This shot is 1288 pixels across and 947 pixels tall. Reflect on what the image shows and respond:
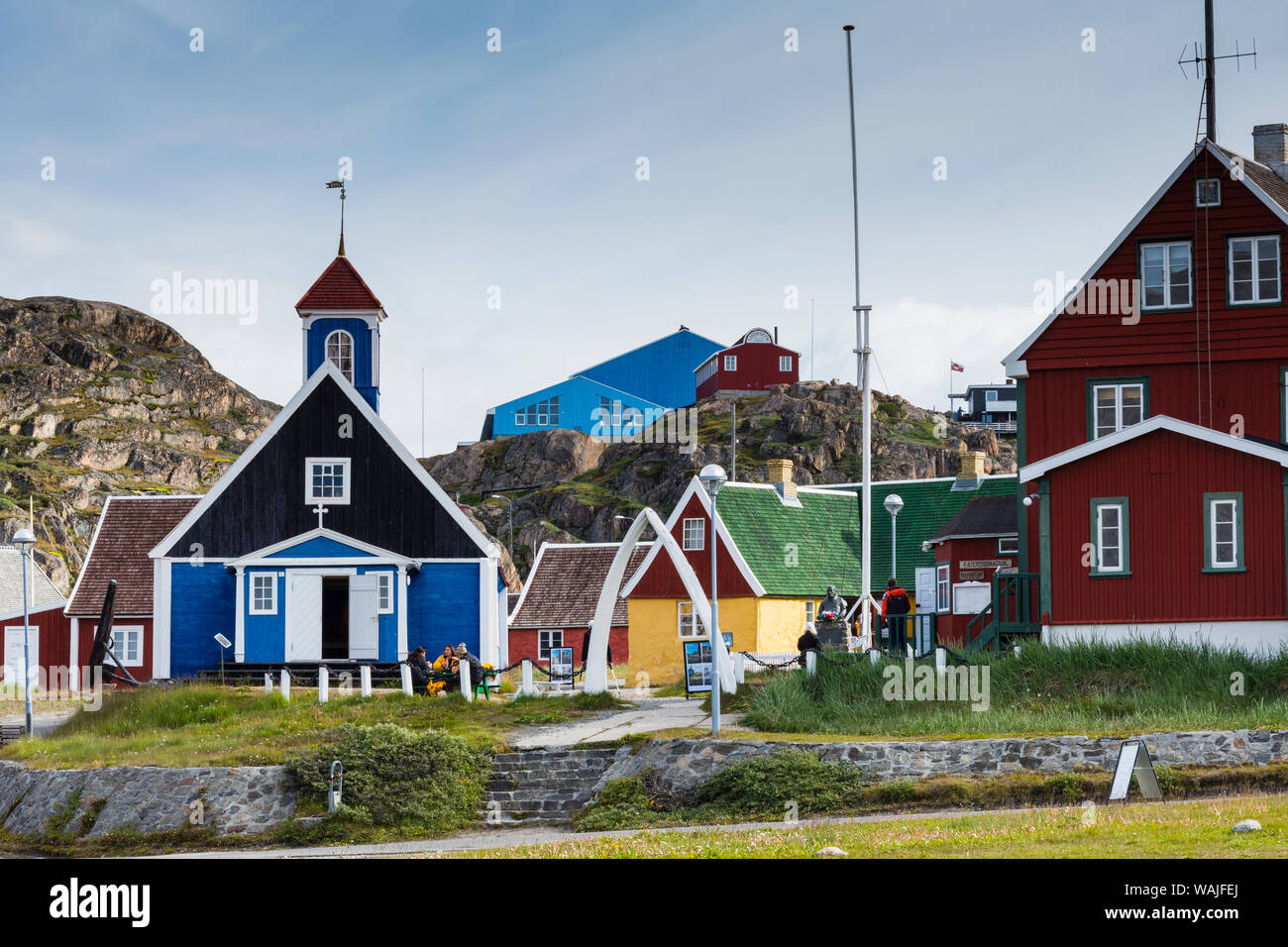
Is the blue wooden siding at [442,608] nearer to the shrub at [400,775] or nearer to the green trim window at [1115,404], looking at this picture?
the shrub at [400,775]

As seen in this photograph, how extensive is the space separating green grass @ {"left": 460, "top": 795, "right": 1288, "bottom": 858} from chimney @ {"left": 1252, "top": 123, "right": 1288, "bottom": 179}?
73.0ft

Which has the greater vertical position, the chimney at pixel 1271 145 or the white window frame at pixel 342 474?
the chimney at pixel 1271 145

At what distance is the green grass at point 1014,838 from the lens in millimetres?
14438

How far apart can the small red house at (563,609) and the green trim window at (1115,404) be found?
28.5m

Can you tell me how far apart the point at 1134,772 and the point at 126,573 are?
1419 inches

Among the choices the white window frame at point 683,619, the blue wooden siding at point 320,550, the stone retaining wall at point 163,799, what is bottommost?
the stone retaining wall at point 163,799

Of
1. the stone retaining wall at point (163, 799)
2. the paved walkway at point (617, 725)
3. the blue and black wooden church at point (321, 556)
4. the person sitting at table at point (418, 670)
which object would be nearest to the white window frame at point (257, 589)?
the blue and black wooden church at point (321, 556)

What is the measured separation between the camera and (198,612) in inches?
1570

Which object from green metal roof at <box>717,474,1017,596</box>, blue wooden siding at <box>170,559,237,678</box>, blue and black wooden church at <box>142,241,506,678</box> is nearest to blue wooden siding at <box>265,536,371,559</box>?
blue and black wooden church at <box>142,241,506,678</box>

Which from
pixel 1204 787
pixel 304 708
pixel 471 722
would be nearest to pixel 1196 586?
pixel 1204 787

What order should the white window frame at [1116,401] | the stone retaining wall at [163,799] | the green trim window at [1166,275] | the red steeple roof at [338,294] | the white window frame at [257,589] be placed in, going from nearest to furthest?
the stone retaining wall at [163,799] → the green trim window at [1166,275] → the white window frame at [1116,401] → the white window frame at [257,589] → the red steeple roof at [338,294]

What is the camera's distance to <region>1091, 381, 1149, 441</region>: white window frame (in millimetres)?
33375

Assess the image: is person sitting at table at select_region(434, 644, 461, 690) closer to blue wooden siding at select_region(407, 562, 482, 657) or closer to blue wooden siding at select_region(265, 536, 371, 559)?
blue wooden siding at select_region(407, 562, 482, 657)

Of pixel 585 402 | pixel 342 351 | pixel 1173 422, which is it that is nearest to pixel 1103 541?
pixel 1173 422
